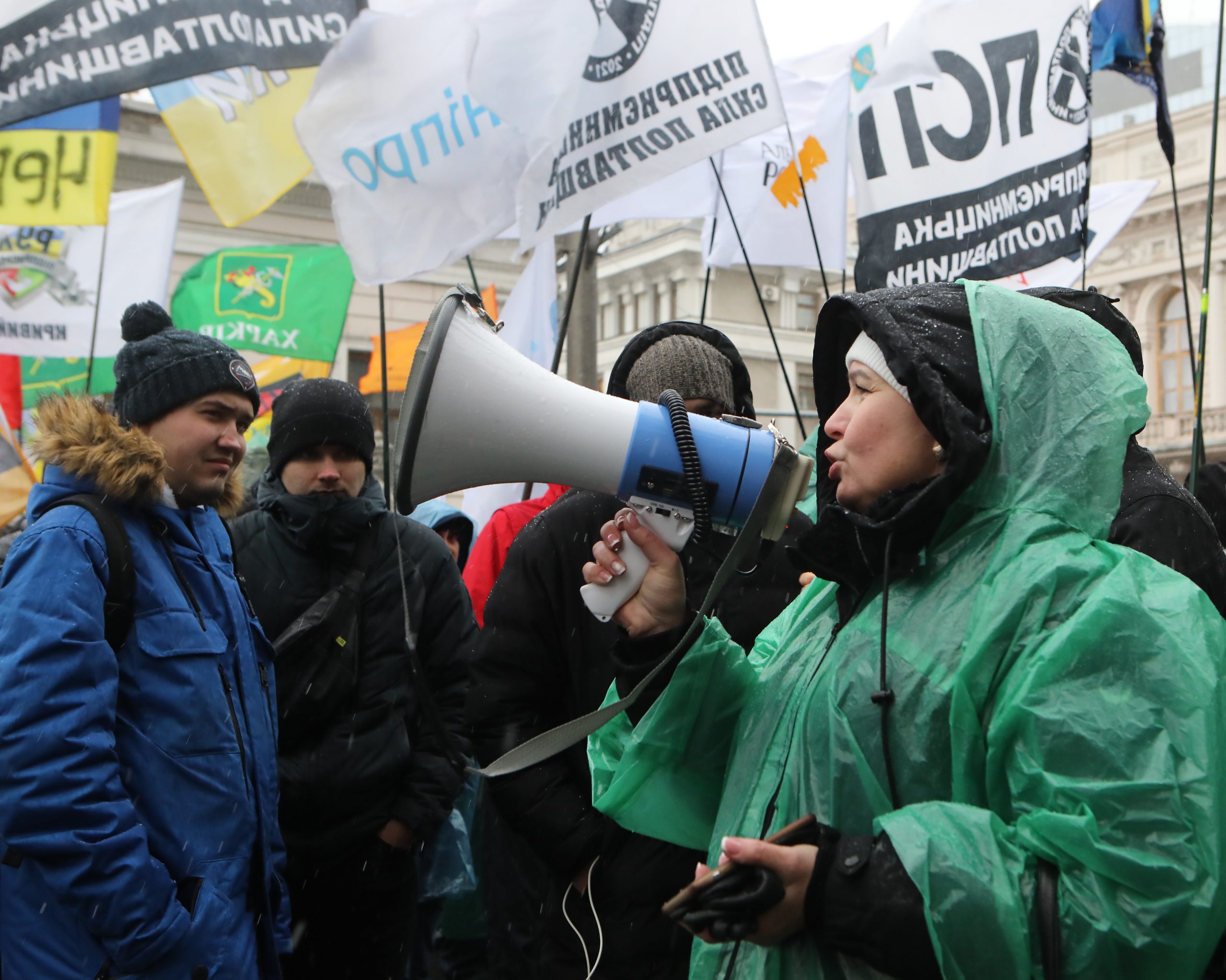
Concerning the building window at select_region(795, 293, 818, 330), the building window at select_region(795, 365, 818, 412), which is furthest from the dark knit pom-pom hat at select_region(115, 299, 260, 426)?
the building window at select_region(795, 293, 818, 330)

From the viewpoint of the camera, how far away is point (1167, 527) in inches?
92.6

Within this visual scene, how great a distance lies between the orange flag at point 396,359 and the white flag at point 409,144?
5.77 m

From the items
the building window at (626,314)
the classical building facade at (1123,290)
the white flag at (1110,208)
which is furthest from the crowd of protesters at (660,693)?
the building window at (626,314)

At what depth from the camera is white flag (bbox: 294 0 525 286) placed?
13.4 feet

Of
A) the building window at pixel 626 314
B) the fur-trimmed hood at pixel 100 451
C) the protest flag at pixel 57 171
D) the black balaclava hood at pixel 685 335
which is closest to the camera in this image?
the fur-trimmed hood at pixel 100 451

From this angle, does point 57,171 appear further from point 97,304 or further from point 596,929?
point 596,929

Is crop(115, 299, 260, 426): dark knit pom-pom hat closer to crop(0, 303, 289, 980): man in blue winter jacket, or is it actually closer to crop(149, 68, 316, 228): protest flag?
crop(0, 303, 289, 980): man in blue winter jacket

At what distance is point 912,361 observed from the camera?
4.97ft

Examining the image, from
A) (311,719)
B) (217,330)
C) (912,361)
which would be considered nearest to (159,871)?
(311,719)

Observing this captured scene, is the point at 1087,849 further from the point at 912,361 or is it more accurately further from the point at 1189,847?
the point at 912,361

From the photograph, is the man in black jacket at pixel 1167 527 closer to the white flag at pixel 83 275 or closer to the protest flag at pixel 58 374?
the white flag at pixel 83 275

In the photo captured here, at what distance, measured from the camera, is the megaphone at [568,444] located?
5.58ft

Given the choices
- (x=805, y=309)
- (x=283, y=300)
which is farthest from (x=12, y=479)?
(x=805, y=309)

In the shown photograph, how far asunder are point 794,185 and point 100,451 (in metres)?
4.90
